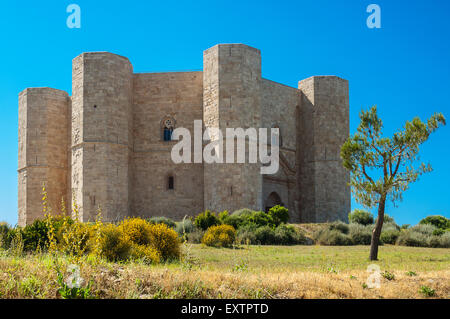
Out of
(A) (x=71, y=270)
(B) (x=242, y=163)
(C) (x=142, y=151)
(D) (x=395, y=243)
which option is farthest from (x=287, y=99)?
(A) (x=71, y=270)

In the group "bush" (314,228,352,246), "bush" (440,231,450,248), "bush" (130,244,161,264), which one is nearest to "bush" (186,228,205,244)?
"bush" (314,228,352,246)

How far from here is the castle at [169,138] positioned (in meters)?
24.0

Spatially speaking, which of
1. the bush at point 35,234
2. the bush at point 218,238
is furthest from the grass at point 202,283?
the bush at point 218,238

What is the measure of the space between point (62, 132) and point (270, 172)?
12307 mm

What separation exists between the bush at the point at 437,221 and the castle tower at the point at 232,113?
8213 millimetres

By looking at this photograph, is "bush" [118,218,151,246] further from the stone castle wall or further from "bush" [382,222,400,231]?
the stone castle wall

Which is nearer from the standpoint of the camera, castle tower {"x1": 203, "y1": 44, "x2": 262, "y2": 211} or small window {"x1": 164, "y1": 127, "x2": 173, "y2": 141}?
castle tower {"x1": 203, "y1": 44, "x2": 262, "y2": 211}

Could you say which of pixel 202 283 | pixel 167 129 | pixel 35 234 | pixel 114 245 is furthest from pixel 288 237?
pixel 167 129

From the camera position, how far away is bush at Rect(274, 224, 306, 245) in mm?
16641

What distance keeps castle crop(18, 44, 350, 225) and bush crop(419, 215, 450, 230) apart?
537cm

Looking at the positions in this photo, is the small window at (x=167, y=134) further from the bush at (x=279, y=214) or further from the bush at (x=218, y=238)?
the bush at (x=218, y=238)

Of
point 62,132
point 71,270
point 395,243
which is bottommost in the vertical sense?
point 395,243

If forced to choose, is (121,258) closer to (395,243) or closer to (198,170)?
(395,243)

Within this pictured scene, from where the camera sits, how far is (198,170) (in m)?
26.1
